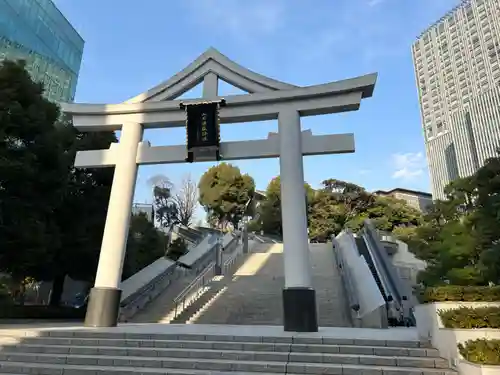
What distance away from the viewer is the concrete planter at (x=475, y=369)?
161 inches

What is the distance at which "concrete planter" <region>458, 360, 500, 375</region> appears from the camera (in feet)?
13.4

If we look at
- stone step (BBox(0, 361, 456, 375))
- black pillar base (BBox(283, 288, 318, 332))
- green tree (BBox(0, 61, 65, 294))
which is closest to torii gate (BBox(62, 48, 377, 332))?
black pillar base (BBox(283, 288, 318, 332))

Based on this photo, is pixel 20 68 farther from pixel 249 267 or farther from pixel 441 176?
pixel 441 176

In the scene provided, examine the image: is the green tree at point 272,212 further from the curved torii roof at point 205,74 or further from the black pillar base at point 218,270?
the curved torii roof at point 205,74

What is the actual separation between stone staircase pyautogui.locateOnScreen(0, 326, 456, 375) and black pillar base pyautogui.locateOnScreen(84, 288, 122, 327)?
1459 millimetres

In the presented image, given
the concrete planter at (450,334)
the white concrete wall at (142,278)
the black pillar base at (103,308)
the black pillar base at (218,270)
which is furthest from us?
the black pillar base at (218,270)

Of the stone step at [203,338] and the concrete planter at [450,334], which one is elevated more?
the concrete planter at [450,334]

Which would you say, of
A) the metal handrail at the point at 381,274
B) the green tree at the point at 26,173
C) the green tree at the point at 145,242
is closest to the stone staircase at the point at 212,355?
the green tree at the point at 26,173

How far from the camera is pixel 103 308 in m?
8.32

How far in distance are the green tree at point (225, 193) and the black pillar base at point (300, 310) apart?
97.6 feet

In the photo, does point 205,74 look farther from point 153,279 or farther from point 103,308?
point 153,279

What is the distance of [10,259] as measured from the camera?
33.4ft

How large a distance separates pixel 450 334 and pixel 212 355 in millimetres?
3422

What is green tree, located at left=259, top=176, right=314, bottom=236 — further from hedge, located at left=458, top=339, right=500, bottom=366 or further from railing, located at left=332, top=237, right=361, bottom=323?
hedge, located at left=458, top=339, right=500, bottom=366
